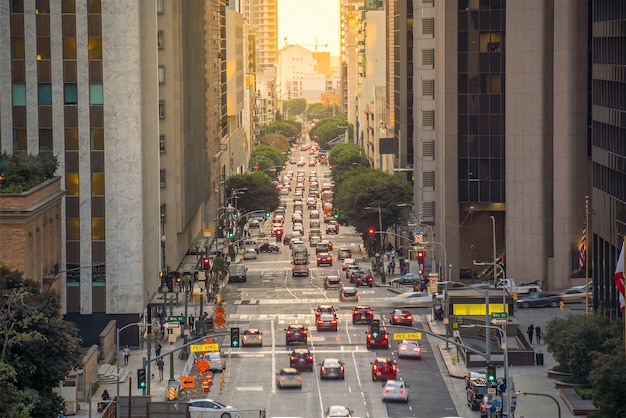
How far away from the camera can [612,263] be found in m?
94.7

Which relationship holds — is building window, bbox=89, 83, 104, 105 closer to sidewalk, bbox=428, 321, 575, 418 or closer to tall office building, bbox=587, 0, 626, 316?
sidewalk, bbox=428, 321, 575, 418

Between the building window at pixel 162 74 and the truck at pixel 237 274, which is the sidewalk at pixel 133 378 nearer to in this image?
the truck at pixel 237 274

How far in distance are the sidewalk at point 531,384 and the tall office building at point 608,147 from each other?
5.77 meters

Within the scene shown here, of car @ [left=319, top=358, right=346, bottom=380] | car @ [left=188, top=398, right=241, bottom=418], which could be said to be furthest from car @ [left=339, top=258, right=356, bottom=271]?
car @ [left=188, top=398, right=241, bottom=418]

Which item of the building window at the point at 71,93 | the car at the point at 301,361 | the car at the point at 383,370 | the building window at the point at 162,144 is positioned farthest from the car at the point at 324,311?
the building window at the point at 162,144

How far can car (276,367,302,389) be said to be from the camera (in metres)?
95.3

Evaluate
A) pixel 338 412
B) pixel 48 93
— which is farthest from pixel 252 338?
pixel 338 412

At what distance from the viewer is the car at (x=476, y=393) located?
291 feet

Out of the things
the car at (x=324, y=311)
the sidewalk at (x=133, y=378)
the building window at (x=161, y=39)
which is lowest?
the sidewalk at (x=133, y=378)

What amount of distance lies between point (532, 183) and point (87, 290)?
43.8 metres

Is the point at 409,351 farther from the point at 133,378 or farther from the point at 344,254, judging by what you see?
the point at 344,254

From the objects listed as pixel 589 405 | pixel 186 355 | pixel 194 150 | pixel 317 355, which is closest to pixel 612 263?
pixel 589 405

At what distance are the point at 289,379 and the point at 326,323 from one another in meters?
24.1

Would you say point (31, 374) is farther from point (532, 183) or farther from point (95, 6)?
point (532, 183)
